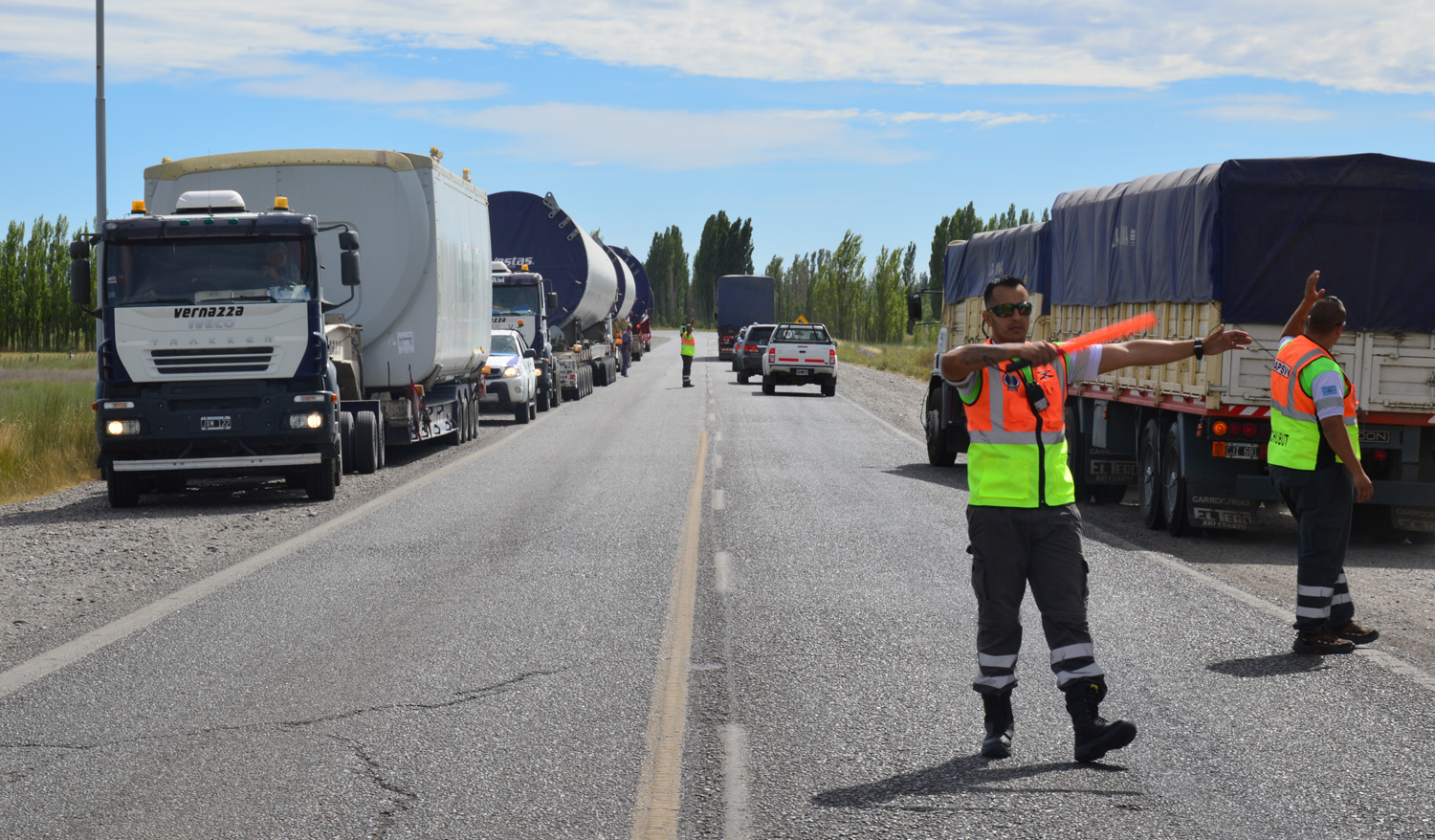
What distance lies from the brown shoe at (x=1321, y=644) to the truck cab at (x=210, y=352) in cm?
988

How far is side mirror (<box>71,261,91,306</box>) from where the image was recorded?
13289mm

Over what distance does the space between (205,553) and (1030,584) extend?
7552 mm

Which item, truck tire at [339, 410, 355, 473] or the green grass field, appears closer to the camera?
the green grass field

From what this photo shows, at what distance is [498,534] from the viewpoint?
1143 cm

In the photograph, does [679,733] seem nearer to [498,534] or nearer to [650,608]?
[650,608]

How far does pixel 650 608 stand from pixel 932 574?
2.33 meters

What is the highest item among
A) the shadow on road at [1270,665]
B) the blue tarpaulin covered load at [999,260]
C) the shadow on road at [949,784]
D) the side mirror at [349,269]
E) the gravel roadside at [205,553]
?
the blue tarpaulin covered load at [999,260]

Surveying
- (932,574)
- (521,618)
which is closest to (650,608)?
(521,618)

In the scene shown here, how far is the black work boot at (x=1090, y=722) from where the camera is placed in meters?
5.17

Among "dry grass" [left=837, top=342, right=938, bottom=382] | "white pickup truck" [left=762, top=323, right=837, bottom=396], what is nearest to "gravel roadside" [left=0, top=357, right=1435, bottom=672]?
"white pickup truck" [left=762, top=323, right=837, bottom=396]

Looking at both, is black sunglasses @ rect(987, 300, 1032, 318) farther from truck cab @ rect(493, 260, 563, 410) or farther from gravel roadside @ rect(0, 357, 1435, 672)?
truck cab @ rect(493, 260, 563, 410)

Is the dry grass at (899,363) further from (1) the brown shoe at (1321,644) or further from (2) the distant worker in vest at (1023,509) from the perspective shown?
(2) the distant worker in vest at (1023,509)

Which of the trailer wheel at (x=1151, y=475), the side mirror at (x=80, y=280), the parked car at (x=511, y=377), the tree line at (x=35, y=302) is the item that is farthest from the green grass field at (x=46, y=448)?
the tree line at (x=35, y=302)

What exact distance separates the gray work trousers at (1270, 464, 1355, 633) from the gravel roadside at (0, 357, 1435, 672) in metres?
0.51
